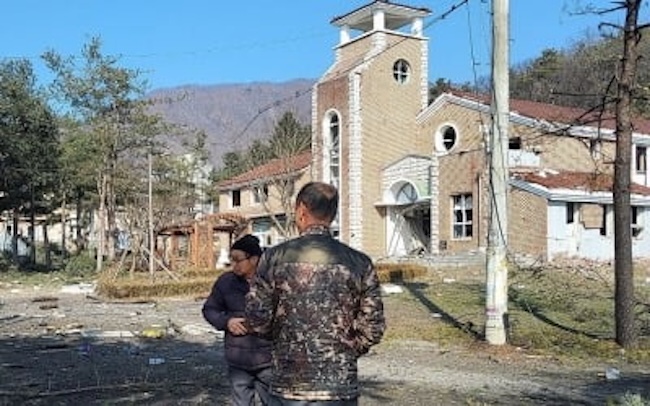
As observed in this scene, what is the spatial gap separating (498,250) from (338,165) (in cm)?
2747

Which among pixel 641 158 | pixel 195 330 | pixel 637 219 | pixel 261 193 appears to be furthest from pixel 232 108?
pixel 195 330

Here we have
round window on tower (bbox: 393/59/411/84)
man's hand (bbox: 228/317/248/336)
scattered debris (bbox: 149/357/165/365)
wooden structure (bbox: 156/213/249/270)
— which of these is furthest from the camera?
round window on tower (bbox: 393/59/411/84)

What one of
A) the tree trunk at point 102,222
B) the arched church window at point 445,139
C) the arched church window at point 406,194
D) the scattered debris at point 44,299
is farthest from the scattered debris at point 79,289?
the arched church window at point 445,139

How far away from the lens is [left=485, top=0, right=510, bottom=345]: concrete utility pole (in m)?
12.6

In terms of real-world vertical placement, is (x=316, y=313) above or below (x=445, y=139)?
below

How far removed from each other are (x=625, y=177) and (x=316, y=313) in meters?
9.57

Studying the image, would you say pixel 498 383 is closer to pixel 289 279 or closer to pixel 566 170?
pixel 289 279

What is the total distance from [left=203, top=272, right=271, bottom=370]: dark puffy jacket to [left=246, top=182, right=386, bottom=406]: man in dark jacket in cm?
133

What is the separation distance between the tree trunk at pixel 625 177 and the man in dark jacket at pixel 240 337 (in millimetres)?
8092

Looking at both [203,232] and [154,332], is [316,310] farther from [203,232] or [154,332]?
[203,232]

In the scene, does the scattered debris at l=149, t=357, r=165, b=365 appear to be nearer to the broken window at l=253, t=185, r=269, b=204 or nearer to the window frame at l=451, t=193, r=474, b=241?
the window frame at l=451, t=193, r=474, b=241

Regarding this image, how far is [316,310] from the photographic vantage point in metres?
3.62

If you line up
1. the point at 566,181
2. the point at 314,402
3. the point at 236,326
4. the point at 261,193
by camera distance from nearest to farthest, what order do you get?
the point at 314,402, the point at 236,326, the point at 566,181, the point at 261,193

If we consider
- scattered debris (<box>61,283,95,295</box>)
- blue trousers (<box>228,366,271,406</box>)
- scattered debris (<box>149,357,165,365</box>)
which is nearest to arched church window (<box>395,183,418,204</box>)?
scattered debris (<box>61,283,95,295</box>)
